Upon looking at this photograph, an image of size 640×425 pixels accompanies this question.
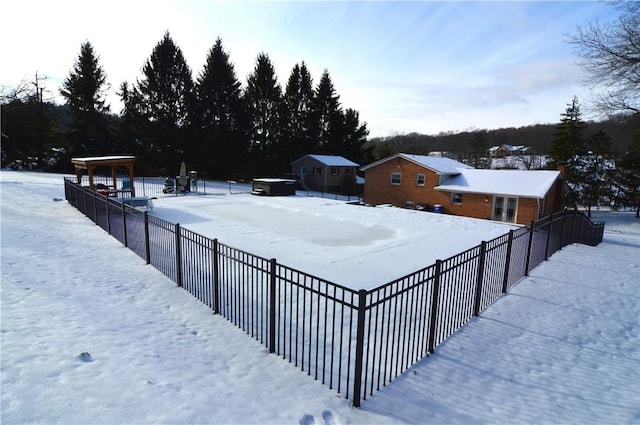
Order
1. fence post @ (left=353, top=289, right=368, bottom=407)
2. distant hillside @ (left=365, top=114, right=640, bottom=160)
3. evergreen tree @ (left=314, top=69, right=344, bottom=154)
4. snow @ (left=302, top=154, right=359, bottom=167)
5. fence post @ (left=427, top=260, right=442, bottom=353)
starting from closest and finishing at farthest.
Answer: fence post @ (left=353, top=289, right=368, bottom=407) → fence post @ (left=427, top=260, right=442, bottom=353) → snow @ (left=302, top=154, right=359, bottom=167) → evergreen tree @ (left=314, top=69, right=344, bottom=154) → distant hillside @ (left=365, top=114, right=640, bottom=160)

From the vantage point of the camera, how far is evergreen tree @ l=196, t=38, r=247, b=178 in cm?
4203

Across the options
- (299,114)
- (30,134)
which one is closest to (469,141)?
(299,114)

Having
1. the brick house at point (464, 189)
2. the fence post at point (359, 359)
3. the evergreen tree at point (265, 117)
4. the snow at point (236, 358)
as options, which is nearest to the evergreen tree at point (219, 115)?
the evergreen tree at point (265, 117)

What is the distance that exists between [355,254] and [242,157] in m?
36.2

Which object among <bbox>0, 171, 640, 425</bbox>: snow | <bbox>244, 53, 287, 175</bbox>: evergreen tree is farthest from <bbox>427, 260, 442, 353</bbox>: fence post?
<bbox>244, 53, 287, 175</bbox>: evergreen tree

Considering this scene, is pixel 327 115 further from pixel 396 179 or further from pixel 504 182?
pixel 504 182

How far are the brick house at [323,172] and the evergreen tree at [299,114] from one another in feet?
13.9

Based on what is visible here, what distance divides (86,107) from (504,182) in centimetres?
4610

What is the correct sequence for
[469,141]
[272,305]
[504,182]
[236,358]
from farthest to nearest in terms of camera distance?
[469,141]
[504,182]
[272,305]
[236,358]

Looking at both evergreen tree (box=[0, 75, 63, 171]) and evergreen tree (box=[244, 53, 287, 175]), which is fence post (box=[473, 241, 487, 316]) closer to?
evergreen tree (box=[244, 53, 287, 175])

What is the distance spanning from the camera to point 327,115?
5306cm

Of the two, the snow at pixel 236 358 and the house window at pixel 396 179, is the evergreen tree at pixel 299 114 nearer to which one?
the house window at pixel 396 179

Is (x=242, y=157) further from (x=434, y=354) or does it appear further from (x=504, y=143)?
(x=504, y=143)

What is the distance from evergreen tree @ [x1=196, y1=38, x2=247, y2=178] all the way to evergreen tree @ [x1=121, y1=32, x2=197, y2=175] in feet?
5.92
